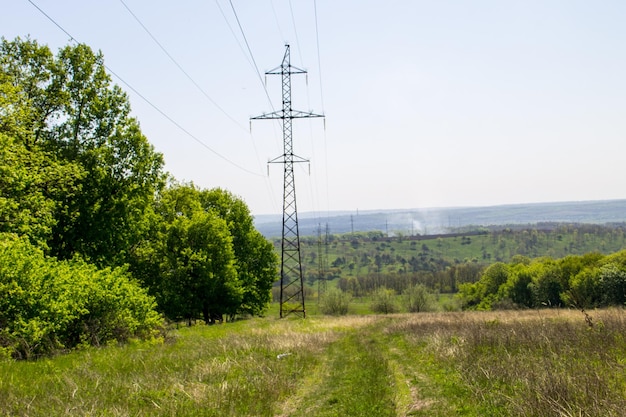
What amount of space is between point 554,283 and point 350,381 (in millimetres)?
82793

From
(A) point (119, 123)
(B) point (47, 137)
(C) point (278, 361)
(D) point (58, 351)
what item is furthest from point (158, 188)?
(C) point (278, 361)

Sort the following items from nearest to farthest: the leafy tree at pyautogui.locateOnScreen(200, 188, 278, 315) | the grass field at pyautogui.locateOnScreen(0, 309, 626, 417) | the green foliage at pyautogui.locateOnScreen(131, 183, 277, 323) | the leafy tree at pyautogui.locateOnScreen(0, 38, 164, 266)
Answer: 1. the grass field at pyautogui.locateOnScreen(0, 309, 626, 417)
2. the leafy tree at pyautogui.locateOnScreen(0, 38, 164, 266)
3. the green foliage at pyautogui.locateOnScreen(131, 183, 277, 323)
4. the leafy tree at pyautogui.locateOnScreen(200, 188, 278, 315)

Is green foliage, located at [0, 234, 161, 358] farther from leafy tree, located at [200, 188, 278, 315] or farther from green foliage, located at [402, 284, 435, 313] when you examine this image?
green foliage, located at [402, 284, 435, 313]

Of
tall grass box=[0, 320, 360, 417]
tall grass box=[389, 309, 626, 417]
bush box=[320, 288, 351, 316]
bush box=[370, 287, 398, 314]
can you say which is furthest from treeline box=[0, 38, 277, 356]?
bush box=[370, 287, 398, 314]

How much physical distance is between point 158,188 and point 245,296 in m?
22.9

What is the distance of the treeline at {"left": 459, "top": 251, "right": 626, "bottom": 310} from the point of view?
61844 mm

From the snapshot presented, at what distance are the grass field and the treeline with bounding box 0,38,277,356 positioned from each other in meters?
2.63

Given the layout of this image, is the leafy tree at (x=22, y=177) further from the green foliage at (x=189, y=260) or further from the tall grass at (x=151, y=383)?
the green foliage at (x=189, y=260)

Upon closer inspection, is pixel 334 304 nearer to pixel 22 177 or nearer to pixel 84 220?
pixel 84 220

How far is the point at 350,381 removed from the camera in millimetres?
12719

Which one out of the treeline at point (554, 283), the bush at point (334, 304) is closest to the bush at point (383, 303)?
the bush at point (334, 304)

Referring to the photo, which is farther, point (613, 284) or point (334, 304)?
point (334, 304)

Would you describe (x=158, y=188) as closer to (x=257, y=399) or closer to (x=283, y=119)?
(x=283, y=119)

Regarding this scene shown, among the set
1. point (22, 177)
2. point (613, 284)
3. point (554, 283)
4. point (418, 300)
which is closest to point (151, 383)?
point (22, 177)
